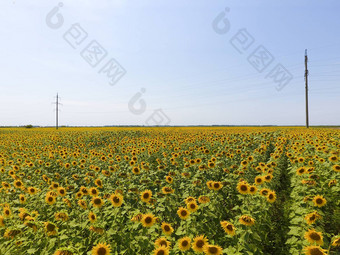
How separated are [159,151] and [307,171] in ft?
22.8

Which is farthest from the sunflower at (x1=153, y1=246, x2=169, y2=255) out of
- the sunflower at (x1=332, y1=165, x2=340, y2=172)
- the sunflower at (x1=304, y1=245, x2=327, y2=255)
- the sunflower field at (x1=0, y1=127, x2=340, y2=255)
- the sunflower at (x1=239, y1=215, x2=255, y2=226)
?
the sunflower at (x1=332, y1=165, x2=340, y2=172)

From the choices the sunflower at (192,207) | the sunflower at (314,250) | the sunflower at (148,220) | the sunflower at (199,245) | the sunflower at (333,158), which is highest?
the sunflower at (333,158)

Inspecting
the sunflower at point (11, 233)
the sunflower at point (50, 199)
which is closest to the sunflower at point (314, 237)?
the sunflower at point (11, 233)

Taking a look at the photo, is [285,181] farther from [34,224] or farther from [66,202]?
[34,224]

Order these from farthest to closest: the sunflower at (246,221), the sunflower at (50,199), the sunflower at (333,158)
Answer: the sunflower at (333,158)
the sunflower at (50,199)
the sunflower at (246,221)

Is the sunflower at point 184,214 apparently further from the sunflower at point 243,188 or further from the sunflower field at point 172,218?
the sunflower at point 243,188

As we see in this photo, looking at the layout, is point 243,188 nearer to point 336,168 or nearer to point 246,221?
point 246,221

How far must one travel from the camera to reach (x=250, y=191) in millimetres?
Result: 4590

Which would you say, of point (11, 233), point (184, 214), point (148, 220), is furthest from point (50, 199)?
point (184, 214)

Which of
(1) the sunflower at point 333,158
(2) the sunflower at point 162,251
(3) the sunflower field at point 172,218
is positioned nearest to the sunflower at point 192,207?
(3) the sunflower field at point 172,218

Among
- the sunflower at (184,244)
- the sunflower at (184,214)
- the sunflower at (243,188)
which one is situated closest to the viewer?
the sunflower at (184,244)

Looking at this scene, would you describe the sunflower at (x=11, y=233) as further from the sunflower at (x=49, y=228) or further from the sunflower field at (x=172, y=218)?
the sunflower at (x=49, y=228)

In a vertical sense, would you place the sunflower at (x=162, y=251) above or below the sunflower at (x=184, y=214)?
below

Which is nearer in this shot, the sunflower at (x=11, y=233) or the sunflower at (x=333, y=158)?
the sunflower at (x=11, y=233)
